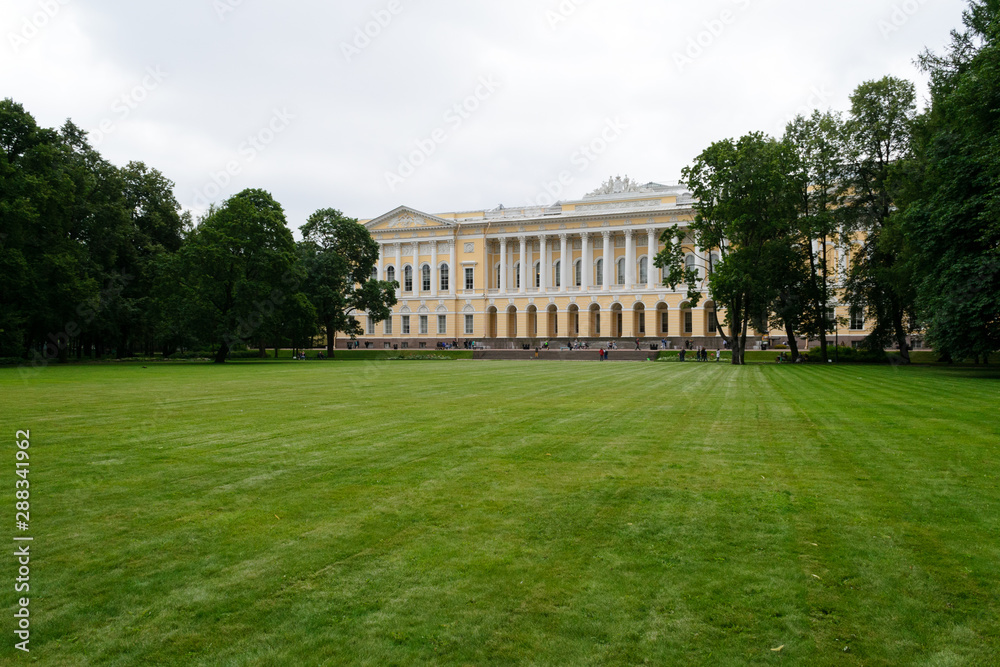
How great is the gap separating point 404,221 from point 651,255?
32289mm

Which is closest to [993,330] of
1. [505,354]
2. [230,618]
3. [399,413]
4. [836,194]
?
[836,194]

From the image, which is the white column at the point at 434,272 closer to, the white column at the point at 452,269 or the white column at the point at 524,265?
the white column at the point at 452,269

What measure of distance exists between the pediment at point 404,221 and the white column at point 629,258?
22358 mm

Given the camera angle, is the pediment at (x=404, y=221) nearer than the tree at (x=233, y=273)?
No

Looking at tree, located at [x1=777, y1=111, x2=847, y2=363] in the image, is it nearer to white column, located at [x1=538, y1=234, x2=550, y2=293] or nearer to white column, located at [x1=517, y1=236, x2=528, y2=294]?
white column, located at [x1=538, y1=234, x2=550, y2=293]

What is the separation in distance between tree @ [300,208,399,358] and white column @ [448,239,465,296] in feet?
81.2

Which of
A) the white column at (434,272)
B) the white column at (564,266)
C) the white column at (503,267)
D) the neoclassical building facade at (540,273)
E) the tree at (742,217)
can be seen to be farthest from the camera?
the white column at (434,272)

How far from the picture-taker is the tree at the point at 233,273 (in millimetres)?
39062

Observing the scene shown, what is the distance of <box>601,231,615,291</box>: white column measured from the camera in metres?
75.1

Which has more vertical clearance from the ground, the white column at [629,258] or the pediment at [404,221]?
the pediment at [404,221]

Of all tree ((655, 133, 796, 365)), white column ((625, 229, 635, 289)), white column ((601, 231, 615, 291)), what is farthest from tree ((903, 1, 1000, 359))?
white column ((601, 231, 615, 291))

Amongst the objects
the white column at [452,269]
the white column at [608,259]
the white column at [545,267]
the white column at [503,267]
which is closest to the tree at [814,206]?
the white column at [608,259]

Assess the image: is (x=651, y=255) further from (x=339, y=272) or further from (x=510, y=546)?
(x=510, y=546)

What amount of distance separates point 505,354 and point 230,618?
169ft
